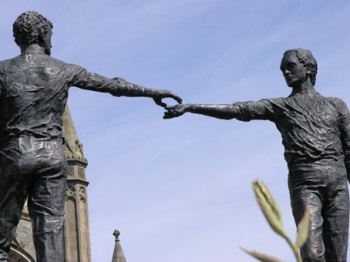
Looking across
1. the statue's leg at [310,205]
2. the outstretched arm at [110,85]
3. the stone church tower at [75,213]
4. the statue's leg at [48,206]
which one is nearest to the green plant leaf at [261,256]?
the statue's leg at [48,206]

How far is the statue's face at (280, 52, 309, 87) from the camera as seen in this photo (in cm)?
774

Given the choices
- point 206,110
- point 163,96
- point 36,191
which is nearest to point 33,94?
point 36,191

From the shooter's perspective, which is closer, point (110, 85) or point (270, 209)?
point (270, 209)

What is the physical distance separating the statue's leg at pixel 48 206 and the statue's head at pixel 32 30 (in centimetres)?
92

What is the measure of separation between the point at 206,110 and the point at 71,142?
33.3 meters

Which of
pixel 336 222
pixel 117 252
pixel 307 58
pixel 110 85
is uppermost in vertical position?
pixel 117 252

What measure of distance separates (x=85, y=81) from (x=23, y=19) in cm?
71

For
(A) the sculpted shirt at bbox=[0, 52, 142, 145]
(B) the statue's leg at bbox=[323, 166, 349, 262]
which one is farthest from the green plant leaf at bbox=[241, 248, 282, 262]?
(B) the statue's leg at bbox=[323, 166, 349, 262]

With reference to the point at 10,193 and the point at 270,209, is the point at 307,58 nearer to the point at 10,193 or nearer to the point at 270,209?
the point at 10,193

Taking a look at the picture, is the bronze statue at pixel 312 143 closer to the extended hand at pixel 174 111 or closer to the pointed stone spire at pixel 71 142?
the extended hand at pixel 174 111

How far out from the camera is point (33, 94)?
19.8ft

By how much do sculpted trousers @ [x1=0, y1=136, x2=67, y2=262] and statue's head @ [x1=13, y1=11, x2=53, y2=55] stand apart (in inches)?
33.9

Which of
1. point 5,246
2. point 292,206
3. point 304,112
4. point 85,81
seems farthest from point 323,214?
point 5,246

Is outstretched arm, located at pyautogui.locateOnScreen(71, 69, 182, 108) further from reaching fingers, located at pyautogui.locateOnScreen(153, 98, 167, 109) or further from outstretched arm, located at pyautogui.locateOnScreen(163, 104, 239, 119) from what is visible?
outstretched arm, located at pyautogui.locateOnScreen(163, 104, 239, 119)
